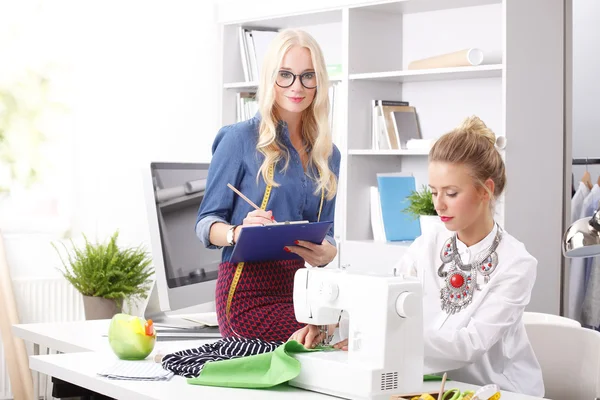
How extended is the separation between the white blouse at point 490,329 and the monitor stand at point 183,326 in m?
0.70

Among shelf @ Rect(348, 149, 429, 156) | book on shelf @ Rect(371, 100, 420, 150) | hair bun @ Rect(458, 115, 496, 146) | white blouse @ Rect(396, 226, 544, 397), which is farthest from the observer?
book on shelf @ Rect(371, 100, 420, 150)

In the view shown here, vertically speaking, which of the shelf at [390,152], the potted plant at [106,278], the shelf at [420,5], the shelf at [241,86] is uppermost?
the shelf at [420,5]

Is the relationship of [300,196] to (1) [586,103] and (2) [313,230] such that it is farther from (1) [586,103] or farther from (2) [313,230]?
(1) [586,103]

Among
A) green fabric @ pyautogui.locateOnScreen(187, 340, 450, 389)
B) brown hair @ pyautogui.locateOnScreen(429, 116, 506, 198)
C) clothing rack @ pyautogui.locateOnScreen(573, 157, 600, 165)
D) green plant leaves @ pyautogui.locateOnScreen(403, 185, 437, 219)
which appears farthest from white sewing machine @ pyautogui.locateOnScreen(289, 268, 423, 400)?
clothing rack @ pyautogui.locateOnScreen(573, 157, 600, 165)

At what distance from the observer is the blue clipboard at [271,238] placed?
74.9 inches

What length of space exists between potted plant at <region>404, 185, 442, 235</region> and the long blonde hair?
1493mm

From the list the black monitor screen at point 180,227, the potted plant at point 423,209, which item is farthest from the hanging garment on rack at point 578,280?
the black monitor screen at point 180,227

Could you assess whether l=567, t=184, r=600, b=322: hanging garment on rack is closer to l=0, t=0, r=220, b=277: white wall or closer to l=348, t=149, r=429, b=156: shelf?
l=348, t=149, r=429, b=156: shelf

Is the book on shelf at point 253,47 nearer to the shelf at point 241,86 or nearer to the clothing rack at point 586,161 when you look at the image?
the shelf at point 241,86

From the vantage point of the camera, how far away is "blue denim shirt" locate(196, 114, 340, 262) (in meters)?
2.22

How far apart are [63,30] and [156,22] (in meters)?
0.51

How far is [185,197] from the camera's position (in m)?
3.13

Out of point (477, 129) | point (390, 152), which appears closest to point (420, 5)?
point (390, 152)

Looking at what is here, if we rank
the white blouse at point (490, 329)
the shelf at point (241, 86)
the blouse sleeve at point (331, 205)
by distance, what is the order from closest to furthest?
the white blouse at point (490, 329) → the blouse sleeve at point (331, 205) → the shelf at point (241, 86)
